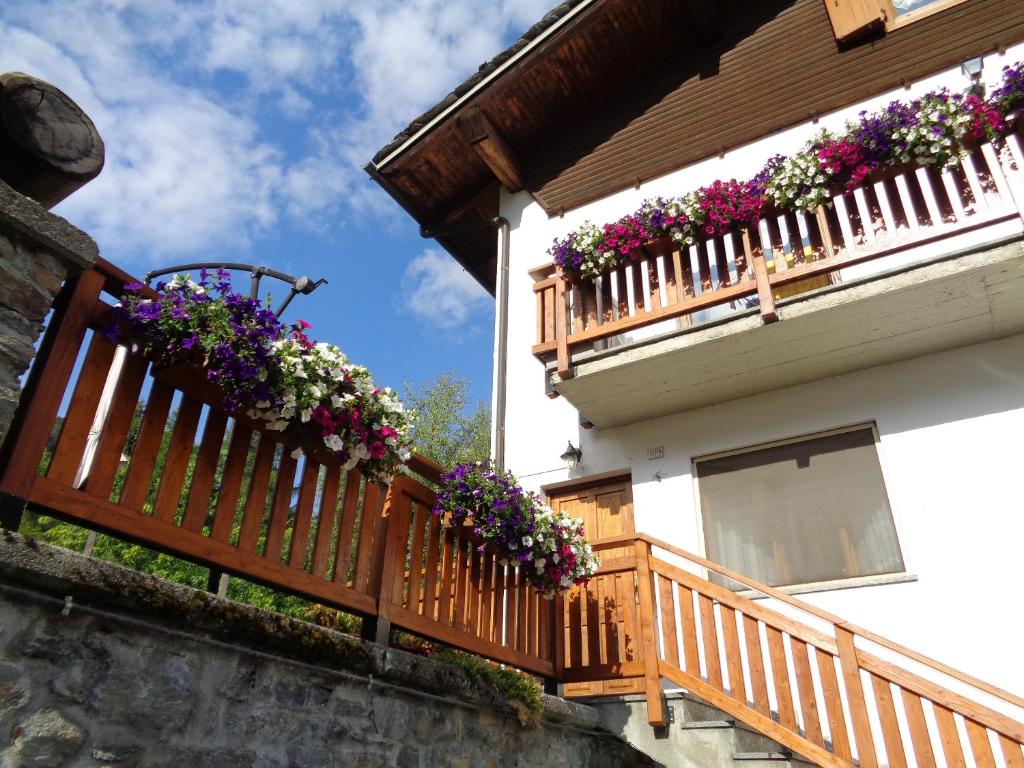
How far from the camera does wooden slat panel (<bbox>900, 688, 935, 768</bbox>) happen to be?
419 centimetres

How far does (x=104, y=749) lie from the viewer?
2514mm

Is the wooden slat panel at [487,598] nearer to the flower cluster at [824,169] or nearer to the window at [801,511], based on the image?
the window at [801,511]

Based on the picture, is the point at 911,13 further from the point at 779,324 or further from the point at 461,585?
the point at 461,585

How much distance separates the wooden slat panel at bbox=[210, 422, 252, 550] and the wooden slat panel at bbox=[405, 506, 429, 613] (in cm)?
115

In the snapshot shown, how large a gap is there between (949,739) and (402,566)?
10.3ft

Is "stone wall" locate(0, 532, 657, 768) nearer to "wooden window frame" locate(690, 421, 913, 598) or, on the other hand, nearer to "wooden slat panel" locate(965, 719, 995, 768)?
"wooden slat panel" locate(965, 719, 995, 768)

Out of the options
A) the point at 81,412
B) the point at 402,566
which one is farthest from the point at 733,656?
the point at 81,412

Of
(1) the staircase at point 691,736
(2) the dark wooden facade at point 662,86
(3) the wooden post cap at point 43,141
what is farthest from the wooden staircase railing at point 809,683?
(2) the dark wooden facade at point 662,86

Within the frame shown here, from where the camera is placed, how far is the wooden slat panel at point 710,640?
16.3ft

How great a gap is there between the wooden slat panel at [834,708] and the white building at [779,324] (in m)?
1.67

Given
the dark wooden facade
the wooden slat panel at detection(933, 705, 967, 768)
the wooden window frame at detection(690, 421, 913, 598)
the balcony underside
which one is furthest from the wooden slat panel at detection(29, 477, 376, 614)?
the dark wooden facade

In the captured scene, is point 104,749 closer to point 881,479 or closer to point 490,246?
point 881,479

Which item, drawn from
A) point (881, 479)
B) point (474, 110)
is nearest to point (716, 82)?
point (474, 110)

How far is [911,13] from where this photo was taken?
341 inches
